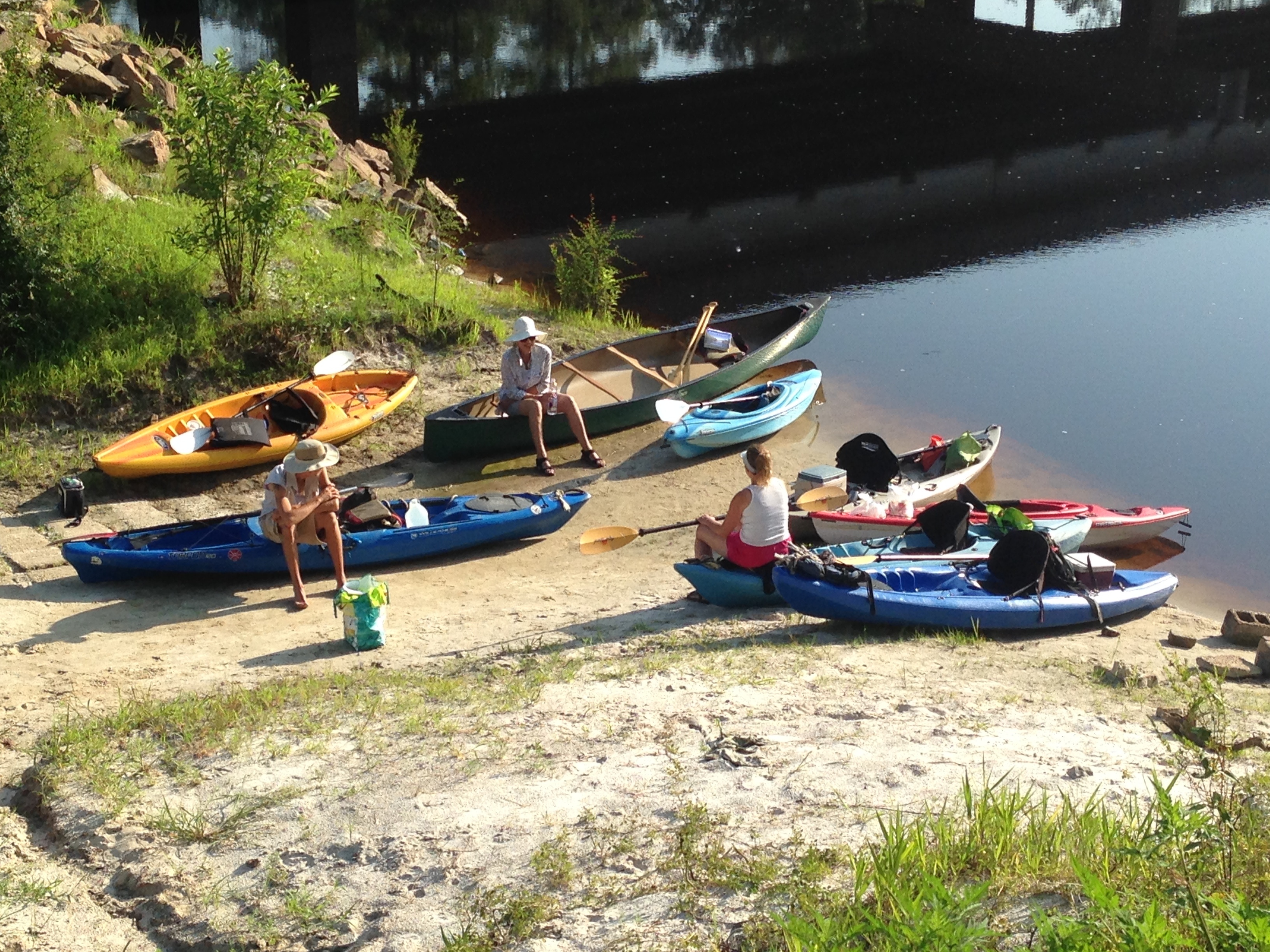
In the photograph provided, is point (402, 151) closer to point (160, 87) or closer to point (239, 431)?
point (160, 87)

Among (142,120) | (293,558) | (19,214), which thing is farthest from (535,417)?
(142,120)

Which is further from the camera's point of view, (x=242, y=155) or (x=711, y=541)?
(x=242, y=155)

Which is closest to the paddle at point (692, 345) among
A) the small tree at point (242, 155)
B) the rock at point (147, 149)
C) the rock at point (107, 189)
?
the small tree at point (242, 155)

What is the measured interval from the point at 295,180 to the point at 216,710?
7.12m

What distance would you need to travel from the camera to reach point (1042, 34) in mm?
32750

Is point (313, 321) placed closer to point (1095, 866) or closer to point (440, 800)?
point (440, 800)

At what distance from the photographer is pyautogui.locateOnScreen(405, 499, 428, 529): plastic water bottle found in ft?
32.6

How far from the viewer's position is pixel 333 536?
9148 mm

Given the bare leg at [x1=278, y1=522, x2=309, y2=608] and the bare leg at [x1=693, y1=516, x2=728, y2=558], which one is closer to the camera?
the bare leg at [x1=693, y1=516, x2=728, y2=558]

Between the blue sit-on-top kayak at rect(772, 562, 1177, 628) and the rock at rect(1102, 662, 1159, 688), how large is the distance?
102cm

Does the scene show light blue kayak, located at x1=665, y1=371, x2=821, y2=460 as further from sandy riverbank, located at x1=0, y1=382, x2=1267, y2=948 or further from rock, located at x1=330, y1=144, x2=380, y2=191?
rock, located at x1=330, y1=144, x2=380, y2=191

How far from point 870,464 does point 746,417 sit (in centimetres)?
175

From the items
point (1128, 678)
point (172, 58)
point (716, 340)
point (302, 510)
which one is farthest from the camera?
point (172, 58)

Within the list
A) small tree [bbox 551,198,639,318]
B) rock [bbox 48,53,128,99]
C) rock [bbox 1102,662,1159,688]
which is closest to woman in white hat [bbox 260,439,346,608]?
rock [bbox 1102,662,1159,688]
